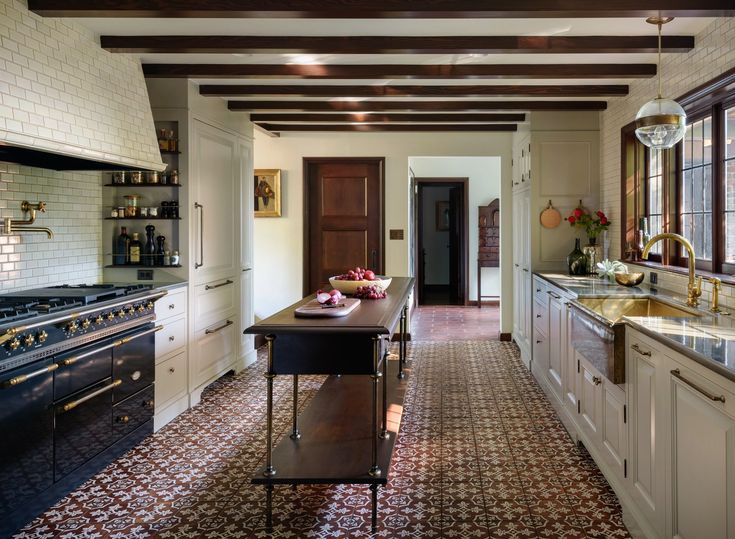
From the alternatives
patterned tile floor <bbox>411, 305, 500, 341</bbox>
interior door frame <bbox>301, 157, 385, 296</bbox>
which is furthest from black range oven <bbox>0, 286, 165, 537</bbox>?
patterned tile floor <bbox>411, 305, 500, 341</bbox>

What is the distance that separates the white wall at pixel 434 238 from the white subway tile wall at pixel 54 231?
9.23m

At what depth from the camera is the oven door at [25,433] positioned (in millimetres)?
2455

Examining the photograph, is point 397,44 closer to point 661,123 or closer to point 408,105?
point 661,123

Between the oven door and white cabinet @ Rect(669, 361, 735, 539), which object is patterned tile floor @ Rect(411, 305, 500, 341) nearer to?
the oven door

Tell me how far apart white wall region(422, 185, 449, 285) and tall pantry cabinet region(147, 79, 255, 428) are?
24.0ft

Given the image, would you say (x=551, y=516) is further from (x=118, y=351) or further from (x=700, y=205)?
(x=118, y=351)

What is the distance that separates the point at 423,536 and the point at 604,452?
1.11 meters

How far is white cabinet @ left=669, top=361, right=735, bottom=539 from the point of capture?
1662 mm

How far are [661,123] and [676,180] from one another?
4.26 ft

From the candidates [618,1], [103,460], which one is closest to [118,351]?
[103,460]

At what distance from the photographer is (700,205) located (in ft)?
12.3

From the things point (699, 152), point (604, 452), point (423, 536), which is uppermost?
point (699, 152)

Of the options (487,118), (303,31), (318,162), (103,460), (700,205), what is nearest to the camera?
(103,460)

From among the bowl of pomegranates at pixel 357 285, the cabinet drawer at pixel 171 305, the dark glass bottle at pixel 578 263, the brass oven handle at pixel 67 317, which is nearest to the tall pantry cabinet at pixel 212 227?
the cabinet drawer at pixel 171 305
